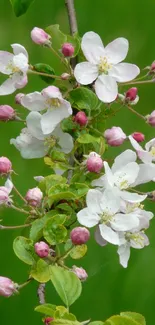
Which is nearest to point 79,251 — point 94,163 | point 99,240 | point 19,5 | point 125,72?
point 99,240

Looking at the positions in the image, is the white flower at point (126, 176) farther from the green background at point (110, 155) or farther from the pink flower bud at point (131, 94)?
the green background at point (110, 155)

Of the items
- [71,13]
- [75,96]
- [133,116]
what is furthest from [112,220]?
[133,116]

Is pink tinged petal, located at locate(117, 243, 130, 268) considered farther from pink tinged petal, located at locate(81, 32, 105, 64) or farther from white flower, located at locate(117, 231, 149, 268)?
pink tinged petal, located at locate(81, 32, 105, 64)

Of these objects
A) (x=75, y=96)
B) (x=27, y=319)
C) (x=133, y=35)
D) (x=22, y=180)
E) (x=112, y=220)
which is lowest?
(x=27, y=319)

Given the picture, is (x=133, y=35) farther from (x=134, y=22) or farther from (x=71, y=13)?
(x=71, y=13)

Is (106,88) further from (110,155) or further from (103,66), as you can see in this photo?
(110,155)

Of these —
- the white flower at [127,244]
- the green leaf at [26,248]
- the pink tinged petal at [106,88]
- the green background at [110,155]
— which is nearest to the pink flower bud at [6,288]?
the green leaf at [26,248]

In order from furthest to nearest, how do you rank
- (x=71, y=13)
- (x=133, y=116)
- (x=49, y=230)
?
1. (x=133, y=116)
2. (x=71, y=13)
3. (x=49, y=230)
